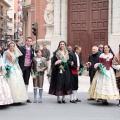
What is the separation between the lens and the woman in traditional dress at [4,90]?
9.13 metres

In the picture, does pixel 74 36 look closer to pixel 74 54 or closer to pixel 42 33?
pixel 42 33

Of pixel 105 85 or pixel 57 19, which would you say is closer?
pixel 105 85

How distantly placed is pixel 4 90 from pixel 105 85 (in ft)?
9.12

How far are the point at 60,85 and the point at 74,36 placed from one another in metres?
9.78

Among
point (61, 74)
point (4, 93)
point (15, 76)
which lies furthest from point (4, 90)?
point (61, 74)

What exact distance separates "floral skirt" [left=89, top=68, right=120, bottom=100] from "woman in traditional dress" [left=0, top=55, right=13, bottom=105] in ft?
7.85

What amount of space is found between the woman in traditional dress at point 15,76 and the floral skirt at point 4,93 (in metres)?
0.36

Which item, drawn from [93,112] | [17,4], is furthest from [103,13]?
[17,4]

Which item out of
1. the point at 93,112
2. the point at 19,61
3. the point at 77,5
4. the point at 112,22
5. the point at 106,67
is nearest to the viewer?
the point at 93,112

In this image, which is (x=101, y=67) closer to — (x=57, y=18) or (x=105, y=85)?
(x=105, y=85)

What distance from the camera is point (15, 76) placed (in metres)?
9.91

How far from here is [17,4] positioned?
114 meters

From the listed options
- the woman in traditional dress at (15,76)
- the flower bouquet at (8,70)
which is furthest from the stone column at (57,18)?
the flower bouquet at (8,70)

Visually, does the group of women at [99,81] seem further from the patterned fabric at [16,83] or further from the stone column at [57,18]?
the stone column at [57,18]
